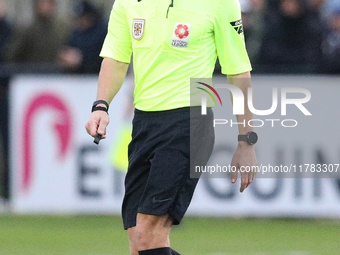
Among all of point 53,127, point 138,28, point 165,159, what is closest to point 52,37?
point 53,127

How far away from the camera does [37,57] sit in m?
10.8

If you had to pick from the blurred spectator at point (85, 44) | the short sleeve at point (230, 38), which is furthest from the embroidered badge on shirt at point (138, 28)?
the blurred spectator at point (85, 44)

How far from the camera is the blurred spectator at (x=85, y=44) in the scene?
971 centimetres

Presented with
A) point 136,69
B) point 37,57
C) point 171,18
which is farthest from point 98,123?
point 37,57

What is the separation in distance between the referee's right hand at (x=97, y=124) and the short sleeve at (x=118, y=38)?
49cm

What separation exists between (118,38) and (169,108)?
66 cm

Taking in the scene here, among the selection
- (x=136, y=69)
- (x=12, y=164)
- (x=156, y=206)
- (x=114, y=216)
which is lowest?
(x=114, y=216)

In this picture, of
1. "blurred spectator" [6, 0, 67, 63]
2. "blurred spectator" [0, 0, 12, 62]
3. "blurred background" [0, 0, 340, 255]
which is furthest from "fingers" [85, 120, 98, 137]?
"blurred spectator" [0, 0, 12, 62]

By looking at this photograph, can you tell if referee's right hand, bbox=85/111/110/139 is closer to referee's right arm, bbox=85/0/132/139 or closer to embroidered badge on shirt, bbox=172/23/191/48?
referee's right arm, bbox=85/0/132/139

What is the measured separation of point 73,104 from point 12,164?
3.53 feet

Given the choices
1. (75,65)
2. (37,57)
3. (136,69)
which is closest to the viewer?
(136,69)

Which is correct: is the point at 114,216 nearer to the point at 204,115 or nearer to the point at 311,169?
the point at 311,169

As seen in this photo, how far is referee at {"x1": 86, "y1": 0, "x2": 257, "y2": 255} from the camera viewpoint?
4.51m

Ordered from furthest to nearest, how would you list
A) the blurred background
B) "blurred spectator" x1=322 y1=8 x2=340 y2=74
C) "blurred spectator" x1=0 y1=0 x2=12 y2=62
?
"blurred spectator" x1=0 y1=0 x2=12 y2=62, "blurred spectator" x1=322 y1=8 x2=340 y2=74, the blurred background
